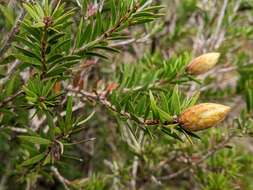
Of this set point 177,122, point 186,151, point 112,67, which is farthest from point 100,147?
point 177,122

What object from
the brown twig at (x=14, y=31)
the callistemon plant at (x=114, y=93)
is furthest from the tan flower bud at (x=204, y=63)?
the brown twig at (x=14, y=31)

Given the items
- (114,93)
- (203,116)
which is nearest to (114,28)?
(114,93)

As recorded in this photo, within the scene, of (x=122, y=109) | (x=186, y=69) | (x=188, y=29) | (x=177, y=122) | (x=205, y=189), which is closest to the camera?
(x=177, y=122)

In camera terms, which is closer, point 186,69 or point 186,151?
point 186,69

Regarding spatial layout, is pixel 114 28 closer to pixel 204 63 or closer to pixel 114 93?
pixel 114 93

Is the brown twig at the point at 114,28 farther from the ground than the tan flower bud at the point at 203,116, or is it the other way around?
the brown twig at the point at 114,28

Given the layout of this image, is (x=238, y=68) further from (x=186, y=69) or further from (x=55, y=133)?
(x=55, y=133)

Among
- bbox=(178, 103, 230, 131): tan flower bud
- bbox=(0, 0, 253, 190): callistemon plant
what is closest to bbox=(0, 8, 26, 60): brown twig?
bbox=(0, 0, 253, 190): callistemon plant

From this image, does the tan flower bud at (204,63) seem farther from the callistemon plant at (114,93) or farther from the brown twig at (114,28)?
the brown twig at (114,28)

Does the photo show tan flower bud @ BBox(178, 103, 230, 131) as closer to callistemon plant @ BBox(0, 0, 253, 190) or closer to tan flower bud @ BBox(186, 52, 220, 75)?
callistemon plant @ BBox(0, 0, 253, 190)
